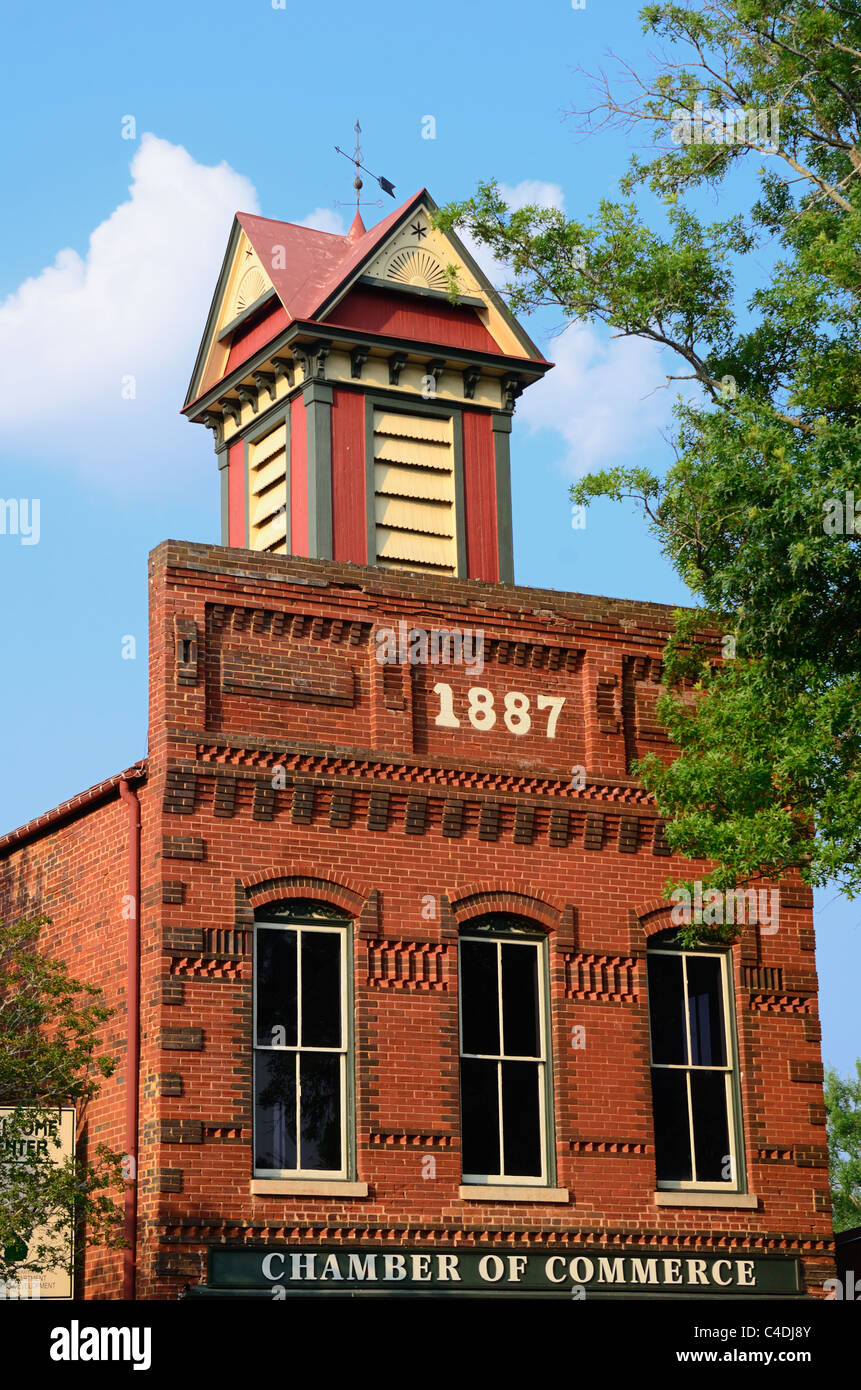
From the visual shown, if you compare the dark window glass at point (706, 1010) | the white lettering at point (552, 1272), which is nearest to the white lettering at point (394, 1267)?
the white lettering at point (552, 1272)

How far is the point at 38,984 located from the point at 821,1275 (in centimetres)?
869

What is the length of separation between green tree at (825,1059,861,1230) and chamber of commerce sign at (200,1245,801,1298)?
3072 centimetres

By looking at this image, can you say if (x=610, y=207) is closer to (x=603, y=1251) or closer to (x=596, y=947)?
(x=596, y=947)

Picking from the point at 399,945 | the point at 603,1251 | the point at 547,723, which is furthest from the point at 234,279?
the point at 603,1251

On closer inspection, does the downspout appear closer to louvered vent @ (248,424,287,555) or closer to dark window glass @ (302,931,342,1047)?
dark window glass @ (302,931,342,1047)

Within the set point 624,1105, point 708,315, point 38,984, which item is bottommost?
point 624,1105

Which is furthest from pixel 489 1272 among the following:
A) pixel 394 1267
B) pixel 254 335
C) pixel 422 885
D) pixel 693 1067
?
pixel 254 335

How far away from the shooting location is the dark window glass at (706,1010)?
20.0 meters

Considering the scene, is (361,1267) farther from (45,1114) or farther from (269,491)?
(269,491)

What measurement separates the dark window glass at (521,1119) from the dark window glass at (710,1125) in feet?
6.25

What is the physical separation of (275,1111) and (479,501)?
11.0 meters

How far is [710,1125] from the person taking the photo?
19.7 meters

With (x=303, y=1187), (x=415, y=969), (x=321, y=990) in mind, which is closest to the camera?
(x=303, y=1187)

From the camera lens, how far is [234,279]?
27656 millimetres
